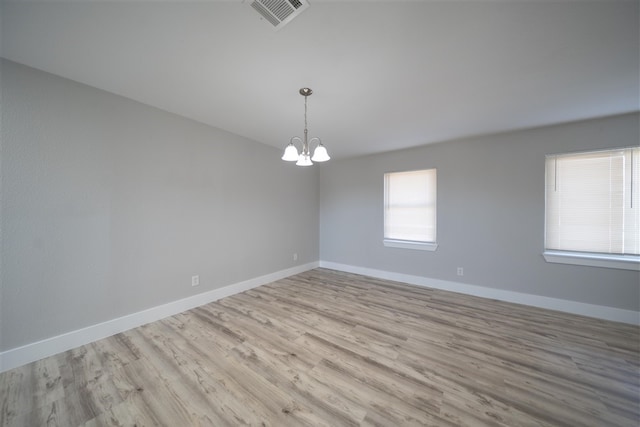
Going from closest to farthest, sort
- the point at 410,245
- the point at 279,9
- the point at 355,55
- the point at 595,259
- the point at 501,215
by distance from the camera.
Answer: the point at 279,9
the point at 355,55
the point at 595,259
the point at 501,215
the point at 410,245

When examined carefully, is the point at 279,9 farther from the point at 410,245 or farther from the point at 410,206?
the point at 410,245

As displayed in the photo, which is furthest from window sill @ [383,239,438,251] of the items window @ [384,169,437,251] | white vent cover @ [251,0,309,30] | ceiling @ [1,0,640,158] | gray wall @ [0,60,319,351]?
white vent cover @ [251,0,309,30]

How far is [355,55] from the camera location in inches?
66.1

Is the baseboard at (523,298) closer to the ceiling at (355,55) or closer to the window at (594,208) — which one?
the window at (594,208)

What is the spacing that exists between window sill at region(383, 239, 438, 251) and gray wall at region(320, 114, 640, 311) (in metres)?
0.08

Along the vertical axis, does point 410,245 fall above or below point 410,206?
below

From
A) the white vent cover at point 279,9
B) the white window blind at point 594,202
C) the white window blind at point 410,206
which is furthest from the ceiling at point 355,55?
the white window blind at point 410,206

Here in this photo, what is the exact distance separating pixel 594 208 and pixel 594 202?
0.25 feet

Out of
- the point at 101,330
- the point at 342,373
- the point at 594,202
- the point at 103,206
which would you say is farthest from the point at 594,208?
the point at 101,330

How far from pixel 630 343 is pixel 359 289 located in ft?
9.31

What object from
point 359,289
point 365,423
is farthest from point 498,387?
point 359,289

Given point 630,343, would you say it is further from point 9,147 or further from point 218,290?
point 9,147

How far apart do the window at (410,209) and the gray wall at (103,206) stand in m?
2.69

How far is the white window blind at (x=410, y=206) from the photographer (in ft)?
12.5
